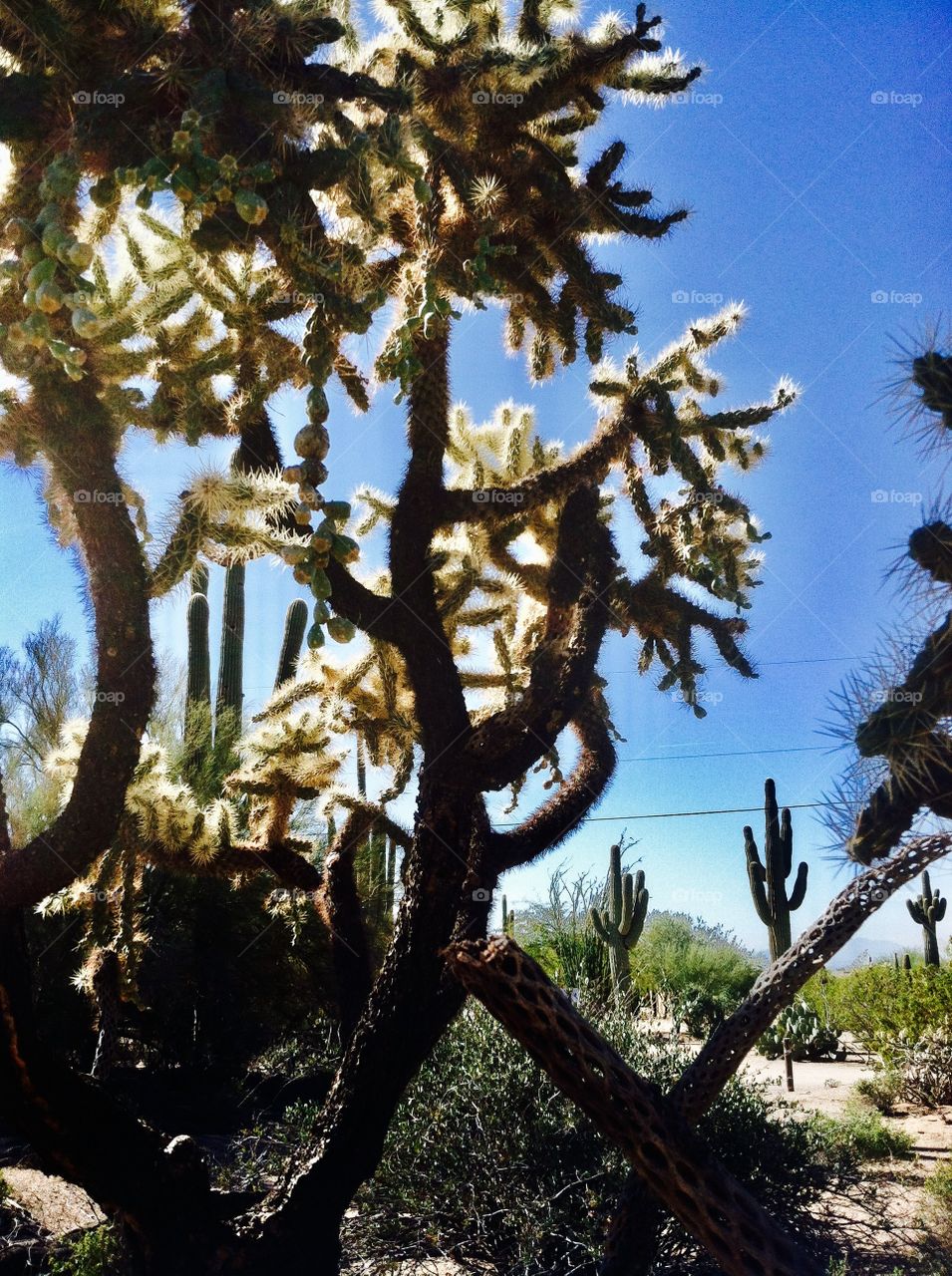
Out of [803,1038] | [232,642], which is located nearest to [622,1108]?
[232,642]

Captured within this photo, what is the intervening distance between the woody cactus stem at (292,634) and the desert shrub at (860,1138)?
7.60 meters

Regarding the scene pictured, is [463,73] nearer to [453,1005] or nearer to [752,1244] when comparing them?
[453,1005]

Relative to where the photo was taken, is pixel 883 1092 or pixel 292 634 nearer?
pixel 883 1092

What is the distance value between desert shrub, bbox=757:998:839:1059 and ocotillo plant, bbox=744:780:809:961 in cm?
120

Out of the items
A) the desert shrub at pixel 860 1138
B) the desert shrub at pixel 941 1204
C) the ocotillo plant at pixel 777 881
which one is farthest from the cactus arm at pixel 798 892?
the desert shrub at pixel 941 1204

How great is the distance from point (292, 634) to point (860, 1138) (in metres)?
8.24

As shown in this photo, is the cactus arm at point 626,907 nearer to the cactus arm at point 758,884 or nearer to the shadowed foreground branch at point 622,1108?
the cactus arm at point 758,884

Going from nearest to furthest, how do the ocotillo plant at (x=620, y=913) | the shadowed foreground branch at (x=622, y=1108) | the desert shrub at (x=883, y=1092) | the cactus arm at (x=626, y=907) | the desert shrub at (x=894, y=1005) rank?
1. the shadowed foreground branch at (x=622, y=1108)
2. the desert shrub at (x=883, y=1092)
3. the desert shrub at (x=894, y=1005)
4. the ocotillo plant at (x=620, y=913)
5. the cactus arm at (x=626, y=907)

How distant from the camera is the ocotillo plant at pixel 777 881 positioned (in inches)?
505

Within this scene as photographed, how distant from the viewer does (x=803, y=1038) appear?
13.5 metres

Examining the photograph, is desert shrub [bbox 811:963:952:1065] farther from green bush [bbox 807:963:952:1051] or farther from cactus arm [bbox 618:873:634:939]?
cactus arm [bbox 618:873:634:939]

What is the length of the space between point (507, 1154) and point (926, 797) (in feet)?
10.6

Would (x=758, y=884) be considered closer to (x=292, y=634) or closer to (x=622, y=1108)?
(x=292, y=634)

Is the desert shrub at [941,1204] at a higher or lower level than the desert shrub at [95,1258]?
lower
